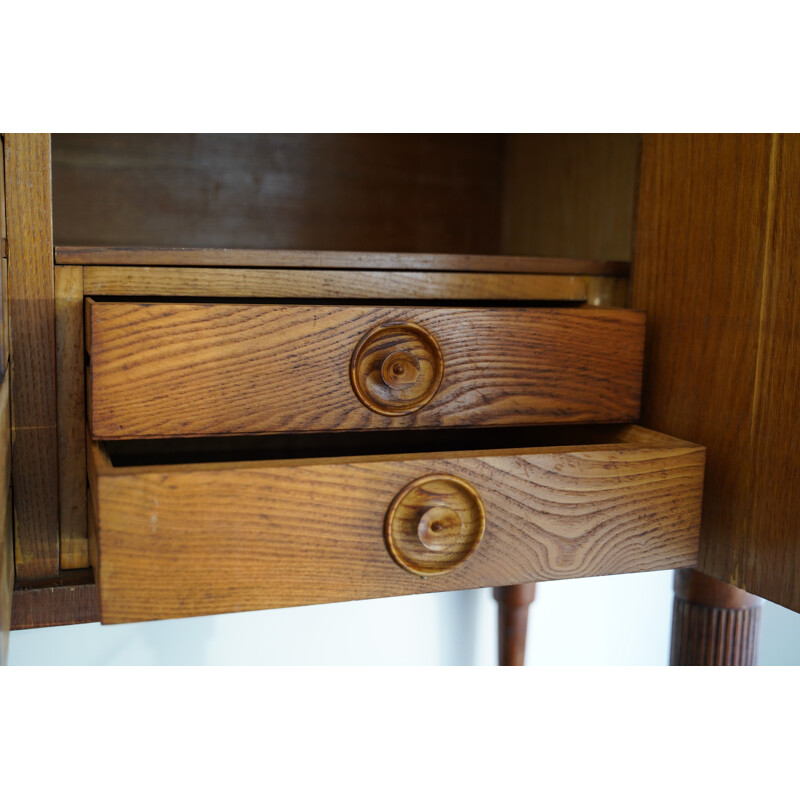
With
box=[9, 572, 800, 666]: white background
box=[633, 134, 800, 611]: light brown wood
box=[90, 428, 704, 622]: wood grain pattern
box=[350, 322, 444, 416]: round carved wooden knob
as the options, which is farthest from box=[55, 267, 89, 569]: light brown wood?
box=[633, 134, 800, 611]: light brown wood

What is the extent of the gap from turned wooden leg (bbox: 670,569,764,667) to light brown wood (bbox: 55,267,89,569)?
612 millimetres

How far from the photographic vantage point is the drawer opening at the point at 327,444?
2.86 ft

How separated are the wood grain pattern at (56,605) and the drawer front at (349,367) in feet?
0.55

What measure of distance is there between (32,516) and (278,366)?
0.83ft

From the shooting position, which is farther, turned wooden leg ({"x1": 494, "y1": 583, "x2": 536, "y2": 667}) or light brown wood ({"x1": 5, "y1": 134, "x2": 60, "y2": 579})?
turned wooden leg ({"x1": 494, "y1": 583, "x2": 536, "y2": 667})

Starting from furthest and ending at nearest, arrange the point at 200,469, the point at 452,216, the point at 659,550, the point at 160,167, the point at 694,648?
the point at 452,216 < the point at 160,167 < the point at 694,648 < the point at 659,550 < the point at 200,469

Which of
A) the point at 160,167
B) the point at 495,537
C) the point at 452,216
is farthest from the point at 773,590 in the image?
the point at 160,167

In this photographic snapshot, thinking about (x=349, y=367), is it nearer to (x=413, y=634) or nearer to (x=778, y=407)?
(x=778, y=407)

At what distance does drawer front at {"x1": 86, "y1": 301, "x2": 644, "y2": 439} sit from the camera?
1.89 feet

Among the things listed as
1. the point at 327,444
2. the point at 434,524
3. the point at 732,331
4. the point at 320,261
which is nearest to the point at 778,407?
the point at 732,331

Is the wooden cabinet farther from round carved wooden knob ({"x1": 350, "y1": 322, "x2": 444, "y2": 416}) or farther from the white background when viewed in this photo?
the white background

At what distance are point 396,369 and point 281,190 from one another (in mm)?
578

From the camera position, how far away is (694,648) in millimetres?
917

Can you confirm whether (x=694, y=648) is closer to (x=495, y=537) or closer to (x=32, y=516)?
(x=495, y=537)
